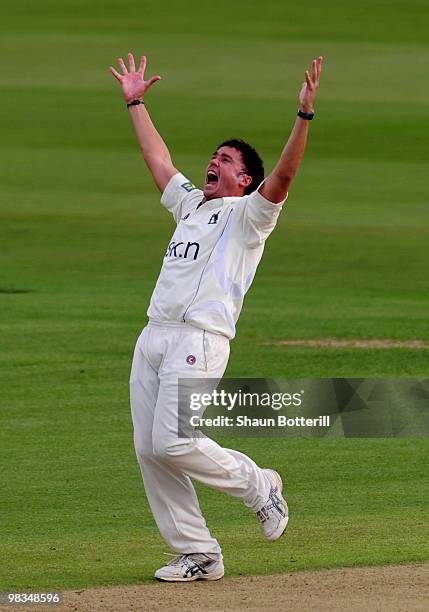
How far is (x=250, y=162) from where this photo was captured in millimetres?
7621

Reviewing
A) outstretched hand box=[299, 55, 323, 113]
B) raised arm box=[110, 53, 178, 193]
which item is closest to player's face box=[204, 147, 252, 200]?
raised arm box=[110, 53, 178, 193]

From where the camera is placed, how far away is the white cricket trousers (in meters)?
7.13

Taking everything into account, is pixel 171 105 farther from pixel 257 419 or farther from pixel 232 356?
pixel 257 419

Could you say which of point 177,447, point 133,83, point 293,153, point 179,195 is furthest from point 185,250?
point 133,83

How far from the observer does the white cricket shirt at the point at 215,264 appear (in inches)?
283

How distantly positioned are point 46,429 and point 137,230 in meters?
12.1

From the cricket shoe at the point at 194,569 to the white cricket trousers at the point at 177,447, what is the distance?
39 mm
